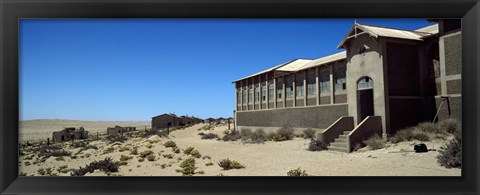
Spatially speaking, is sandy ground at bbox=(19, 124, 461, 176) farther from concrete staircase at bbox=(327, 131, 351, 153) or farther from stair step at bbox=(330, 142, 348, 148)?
stair step at bbox=(330, 142, 348, 148)

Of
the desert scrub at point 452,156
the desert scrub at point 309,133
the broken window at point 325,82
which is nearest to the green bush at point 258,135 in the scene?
the desert scrub at point 309,133

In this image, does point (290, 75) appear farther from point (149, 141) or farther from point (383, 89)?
point (149, 141)

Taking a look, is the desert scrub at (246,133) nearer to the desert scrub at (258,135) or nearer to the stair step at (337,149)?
the desert scrub at (258,135)

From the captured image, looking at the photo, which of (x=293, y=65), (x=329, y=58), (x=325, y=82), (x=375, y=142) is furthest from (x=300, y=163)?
(x=293, y=65)


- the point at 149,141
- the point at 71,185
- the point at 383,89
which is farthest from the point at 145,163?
the point at 383,89

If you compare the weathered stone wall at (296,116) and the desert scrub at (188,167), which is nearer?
the desert scrub at (188,167)

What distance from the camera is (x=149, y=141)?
19.4m

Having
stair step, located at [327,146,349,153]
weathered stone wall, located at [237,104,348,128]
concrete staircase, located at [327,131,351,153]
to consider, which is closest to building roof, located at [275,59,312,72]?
weathered stone wall, located at [237,104,348,128]

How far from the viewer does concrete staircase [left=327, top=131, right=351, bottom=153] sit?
12800 mm

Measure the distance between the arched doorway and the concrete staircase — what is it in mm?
1364

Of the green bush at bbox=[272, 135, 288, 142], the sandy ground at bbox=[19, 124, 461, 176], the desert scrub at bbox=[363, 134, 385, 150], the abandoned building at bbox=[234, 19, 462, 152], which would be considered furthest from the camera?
the green bush at bbox=[272, 135, 288, 142]

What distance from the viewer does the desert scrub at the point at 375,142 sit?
11906 millimetres
